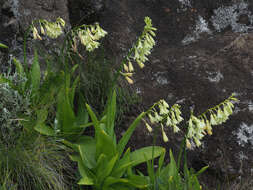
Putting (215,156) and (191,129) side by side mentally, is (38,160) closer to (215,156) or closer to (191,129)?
(191,129)

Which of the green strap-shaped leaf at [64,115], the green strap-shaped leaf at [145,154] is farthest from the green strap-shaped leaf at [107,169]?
the green strap-shaped leaf at [64,115]

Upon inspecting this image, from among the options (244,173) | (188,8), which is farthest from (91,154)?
(188,8)

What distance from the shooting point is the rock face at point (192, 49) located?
3500 mm

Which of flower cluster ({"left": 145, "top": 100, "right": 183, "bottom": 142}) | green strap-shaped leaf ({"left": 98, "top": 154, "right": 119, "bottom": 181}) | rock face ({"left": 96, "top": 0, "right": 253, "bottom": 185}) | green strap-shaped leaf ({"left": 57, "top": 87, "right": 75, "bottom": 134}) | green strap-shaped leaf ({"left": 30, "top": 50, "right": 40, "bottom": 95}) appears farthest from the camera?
rock face ({"left": 96, "top": 0, "right": 253, "bottom": 185})

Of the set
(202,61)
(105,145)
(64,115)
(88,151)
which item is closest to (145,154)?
(105,145)

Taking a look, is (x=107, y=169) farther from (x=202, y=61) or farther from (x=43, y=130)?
(x=202, y=61)

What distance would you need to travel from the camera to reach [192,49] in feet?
14.6

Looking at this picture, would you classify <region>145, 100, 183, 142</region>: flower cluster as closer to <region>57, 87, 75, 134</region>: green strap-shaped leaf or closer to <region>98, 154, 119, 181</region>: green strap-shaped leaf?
<region>98, 154, 119, 181</region>: green strap-shaped leaf

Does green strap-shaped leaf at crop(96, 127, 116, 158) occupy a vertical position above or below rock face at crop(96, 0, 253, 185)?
below

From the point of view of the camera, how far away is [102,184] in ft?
9.37

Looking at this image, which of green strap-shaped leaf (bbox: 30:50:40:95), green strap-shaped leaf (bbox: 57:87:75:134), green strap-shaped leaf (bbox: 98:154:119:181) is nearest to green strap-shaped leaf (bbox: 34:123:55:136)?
green strap-shaped leaf (bbox: 57:87:75:134)

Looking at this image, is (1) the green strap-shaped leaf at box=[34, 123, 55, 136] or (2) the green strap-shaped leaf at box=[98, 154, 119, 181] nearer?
(2) the green strap-shaped leaf at box=[98, 154, 119, 181]

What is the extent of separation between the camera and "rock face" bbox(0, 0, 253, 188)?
3500 mm

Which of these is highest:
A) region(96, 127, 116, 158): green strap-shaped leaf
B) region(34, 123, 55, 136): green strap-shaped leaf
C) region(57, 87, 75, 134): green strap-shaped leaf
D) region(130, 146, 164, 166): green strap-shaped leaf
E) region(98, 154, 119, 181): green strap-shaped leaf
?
region(57, 87, 75, 134): green strap-shaped leaf
